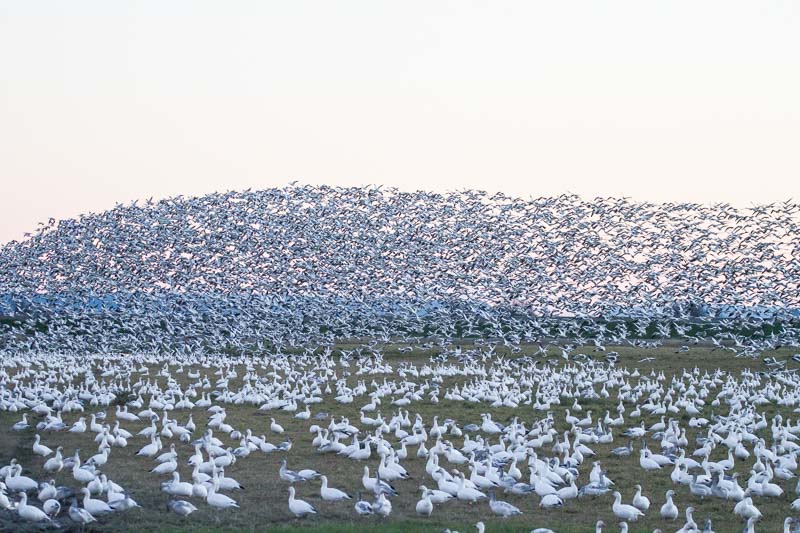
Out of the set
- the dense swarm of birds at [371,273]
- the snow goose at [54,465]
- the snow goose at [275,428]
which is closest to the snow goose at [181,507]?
the snow goose at [54,465]

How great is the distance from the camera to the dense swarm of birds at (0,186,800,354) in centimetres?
4944

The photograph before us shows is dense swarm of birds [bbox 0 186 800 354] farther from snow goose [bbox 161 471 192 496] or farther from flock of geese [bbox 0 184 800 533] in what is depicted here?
snow goose [bbox 161 471 192 496]

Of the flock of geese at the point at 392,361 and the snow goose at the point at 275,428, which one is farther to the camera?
the snow goose at the point at 275,428

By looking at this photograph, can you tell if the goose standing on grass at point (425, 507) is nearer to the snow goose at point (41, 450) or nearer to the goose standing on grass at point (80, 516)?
the goose standing on grass at point (80, 516)

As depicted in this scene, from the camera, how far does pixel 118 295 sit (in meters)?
56.0

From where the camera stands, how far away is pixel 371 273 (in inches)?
2184

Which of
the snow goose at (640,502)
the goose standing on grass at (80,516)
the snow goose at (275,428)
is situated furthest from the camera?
the snow goose at (275,428)

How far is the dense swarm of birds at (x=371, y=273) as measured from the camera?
4944cm

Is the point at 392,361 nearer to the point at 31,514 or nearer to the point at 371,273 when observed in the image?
the point at 371,273

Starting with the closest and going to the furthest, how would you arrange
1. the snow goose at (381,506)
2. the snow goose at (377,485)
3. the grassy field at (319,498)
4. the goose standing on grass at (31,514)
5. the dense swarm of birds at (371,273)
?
the grassy field at (319,498)
the goose standing on grass at (31,514)
the snow goose at (381,506)
the snow goose at (377,485)
the dense swarm of birds at (371,273)

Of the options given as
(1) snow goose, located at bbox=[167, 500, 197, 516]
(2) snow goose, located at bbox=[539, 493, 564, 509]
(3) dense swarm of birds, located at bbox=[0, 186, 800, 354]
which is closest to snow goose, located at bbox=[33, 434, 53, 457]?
(1) snow goose, located at bbox=[167, 500, 197, 516]

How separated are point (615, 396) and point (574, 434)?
9103mm

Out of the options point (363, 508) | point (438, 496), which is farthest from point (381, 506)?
point (438, 496)

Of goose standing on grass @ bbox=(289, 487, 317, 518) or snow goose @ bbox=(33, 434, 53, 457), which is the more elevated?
goose standing on grass @ bbox=(289, 487, 317, 518)
